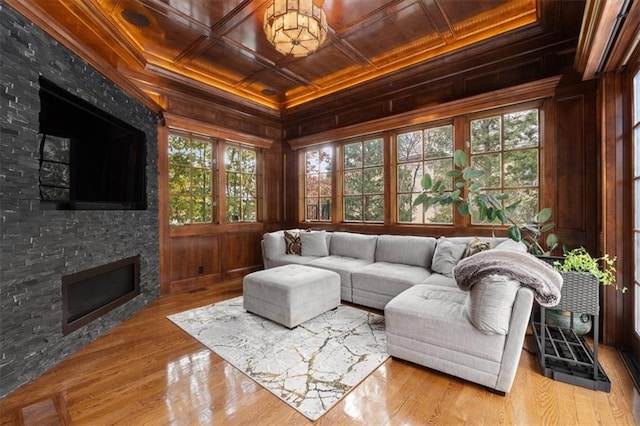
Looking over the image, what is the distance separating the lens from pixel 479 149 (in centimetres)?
363

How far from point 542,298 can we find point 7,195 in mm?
3473

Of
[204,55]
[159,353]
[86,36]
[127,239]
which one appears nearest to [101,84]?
[86,36]

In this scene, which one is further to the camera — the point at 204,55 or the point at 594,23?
the point at 204,55

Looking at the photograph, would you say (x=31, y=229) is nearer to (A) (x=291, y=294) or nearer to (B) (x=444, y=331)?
(A) (x=291, y=294)

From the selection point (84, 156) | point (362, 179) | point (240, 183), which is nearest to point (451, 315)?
point (362, 179)

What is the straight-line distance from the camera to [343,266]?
3766 mm

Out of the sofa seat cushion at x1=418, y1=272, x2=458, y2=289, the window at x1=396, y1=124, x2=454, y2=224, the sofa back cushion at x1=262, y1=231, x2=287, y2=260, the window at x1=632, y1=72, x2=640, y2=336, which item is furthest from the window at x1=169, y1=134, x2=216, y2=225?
the window at x1=632, y1=72, x2=640, y2=336

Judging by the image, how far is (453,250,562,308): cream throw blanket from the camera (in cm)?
175

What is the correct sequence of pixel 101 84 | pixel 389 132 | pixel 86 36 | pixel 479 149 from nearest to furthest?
1. pixel 86 36
2. pixel 101 84
3. pixel 479 149
4. pixel 389 132

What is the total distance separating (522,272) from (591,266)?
0.81 meters

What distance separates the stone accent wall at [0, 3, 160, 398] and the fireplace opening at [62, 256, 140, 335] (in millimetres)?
71

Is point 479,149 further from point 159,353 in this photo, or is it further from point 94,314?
point 94,314

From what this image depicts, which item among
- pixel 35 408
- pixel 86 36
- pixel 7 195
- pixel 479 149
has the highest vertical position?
pixel 86 36

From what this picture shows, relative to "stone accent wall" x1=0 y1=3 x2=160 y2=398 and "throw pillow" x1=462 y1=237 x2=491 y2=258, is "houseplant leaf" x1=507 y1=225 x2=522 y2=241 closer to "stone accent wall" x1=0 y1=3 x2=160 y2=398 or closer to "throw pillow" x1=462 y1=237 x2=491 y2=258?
"throw pillow" x1=462 y1=237 x2=491 y2=258
